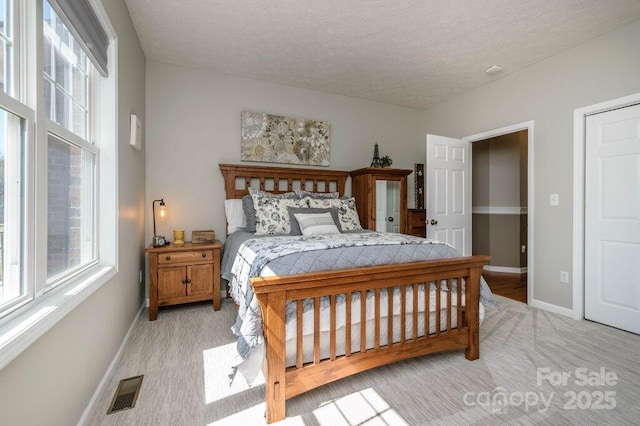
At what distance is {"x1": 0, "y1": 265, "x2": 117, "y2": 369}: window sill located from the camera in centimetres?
84

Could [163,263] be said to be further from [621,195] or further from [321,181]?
[621,195]

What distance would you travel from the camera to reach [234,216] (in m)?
3.34

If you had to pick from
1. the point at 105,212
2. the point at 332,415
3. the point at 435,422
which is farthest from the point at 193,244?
the point at 435,422

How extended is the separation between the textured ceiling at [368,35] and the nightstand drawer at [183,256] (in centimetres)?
204

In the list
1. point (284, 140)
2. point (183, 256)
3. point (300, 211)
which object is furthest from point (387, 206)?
point (183, 256)

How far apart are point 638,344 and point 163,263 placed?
4.04 m

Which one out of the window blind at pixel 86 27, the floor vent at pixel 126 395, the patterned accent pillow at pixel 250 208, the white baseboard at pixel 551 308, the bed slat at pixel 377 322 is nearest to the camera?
the window blind at pixel 86 27

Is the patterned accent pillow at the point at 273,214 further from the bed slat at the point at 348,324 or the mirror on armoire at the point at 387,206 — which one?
the bed slat at the point at 348,324

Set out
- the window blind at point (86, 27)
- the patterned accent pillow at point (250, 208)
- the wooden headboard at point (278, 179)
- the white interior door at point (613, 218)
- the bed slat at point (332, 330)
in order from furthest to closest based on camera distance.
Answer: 1. the wooden headboard at point (278, 179)
2. the patterned accent pillow at point (250, 208)
3. the white interior door at point (613, 218)
4. the bed slat at point (332, 330)
5. the window blind at point (86, 27)

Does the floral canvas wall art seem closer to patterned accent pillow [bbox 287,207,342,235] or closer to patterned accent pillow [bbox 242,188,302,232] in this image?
patterned accent pillow [bbox 242,188,302,232]

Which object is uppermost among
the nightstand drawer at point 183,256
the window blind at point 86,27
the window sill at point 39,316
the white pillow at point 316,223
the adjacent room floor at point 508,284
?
the window blind at point 86,27

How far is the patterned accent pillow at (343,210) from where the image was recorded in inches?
128

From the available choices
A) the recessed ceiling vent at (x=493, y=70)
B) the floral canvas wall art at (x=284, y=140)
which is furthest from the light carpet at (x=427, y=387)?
the recessed ceiling vent at (x=493, y=70)

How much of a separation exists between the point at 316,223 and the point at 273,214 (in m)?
0.50
